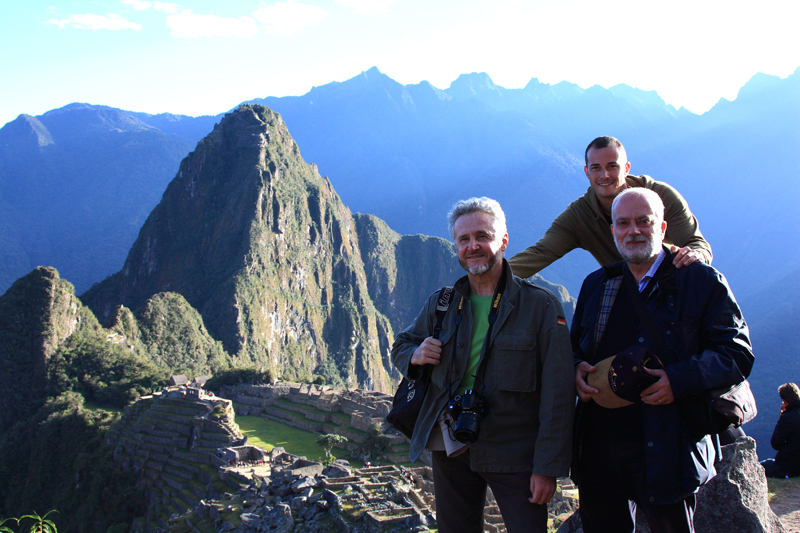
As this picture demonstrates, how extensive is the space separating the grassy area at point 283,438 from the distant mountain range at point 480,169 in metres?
72.3

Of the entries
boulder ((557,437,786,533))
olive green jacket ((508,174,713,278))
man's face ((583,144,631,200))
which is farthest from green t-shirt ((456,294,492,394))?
boulder ((557,437,786,533))

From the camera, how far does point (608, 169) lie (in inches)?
156

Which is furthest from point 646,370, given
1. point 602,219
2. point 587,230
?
point 587,230

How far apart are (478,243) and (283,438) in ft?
118

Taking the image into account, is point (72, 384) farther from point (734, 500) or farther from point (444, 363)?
point (734, 500)

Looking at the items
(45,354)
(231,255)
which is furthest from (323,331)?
(45,354)

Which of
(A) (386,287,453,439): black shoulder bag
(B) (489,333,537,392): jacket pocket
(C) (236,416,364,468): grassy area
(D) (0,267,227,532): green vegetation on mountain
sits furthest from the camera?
(D) (0,267,227,532): green vegetation on mountain

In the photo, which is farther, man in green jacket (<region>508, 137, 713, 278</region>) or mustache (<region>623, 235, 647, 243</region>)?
man in green jacket (<region>508, 137, 713, 278</region>)

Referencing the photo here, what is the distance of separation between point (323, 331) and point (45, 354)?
62.7 m

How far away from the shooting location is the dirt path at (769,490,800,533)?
5.30 metres

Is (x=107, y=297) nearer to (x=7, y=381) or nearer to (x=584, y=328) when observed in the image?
(x=7, y=381)

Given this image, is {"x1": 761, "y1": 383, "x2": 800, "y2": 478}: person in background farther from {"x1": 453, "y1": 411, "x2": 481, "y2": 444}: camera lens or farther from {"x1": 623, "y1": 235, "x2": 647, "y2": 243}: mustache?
{"x1": 453, "y1": 411, "x2": 481, "y2": 444}: camera lens

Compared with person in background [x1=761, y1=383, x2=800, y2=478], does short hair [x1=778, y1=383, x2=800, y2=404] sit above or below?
above

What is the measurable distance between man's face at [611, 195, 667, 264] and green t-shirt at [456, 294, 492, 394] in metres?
0.88
